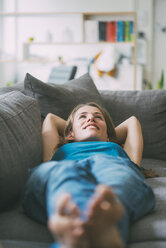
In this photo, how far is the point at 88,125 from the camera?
154cm

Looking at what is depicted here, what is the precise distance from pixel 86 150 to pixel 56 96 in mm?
546

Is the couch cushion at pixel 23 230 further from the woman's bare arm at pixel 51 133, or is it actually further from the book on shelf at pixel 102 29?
the book on shelf at pixel 102 29

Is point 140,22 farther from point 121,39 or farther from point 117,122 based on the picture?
point 117,122

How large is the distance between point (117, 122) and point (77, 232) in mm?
1336

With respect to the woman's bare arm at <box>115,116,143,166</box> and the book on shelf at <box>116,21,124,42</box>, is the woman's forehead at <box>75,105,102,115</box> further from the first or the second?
the book on shelf at <box>116,21,124,42</box>

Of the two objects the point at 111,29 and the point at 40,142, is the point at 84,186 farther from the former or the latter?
the point at 111,29

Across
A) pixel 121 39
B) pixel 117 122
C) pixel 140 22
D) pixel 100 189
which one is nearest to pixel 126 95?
pixel 117 122

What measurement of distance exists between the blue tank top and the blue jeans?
206mm

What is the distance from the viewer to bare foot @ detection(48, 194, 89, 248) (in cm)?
77

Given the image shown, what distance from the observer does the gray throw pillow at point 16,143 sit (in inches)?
46.4

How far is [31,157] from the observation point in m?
1.35

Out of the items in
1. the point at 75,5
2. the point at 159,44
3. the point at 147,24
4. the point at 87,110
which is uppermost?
the point at 75,5

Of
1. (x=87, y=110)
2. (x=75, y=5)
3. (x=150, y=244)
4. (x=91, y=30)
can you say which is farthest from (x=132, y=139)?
(x=75, y=5)

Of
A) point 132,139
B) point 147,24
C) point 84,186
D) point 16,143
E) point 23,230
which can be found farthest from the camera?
point 147,24
